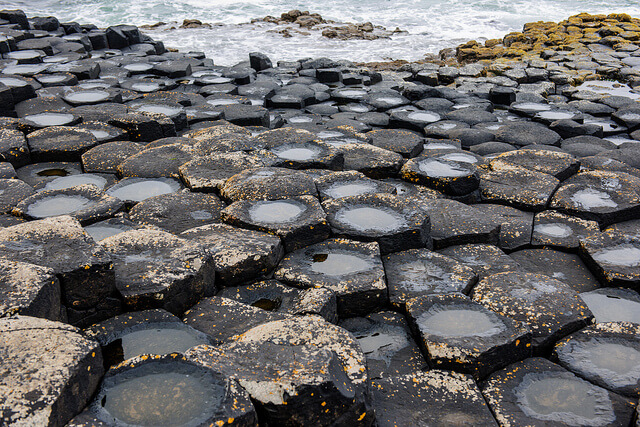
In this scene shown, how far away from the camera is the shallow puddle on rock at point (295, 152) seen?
4.02 meters

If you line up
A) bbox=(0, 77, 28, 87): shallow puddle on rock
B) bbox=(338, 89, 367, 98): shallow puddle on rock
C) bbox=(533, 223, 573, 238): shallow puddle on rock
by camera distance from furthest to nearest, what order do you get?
1. bbox=(338, 89, 367, 98): shallow puddle on rock
2. bbox=(0, 77, 28, 87): shallow puddle on rock
3. bbox=(533, 223, 573, 238): shallow puddle on rock

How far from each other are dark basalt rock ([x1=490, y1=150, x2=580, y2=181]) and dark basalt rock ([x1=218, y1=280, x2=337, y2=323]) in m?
2.42

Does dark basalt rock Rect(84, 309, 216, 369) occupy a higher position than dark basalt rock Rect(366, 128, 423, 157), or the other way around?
dark basalt rock Rect(366, 128, 423, 157)

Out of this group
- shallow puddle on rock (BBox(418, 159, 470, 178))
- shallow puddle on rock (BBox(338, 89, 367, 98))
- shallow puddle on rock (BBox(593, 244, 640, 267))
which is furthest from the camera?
shallow puddle on rock (BBox(338, 89, 367, 98))

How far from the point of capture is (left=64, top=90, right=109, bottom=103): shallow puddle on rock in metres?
5.59

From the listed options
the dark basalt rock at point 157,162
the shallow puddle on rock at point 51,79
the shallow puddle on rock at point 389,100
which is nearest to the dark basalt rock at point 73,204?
the dark basalt rock at point 157,162

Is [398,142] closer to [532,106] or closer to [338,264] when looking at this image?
[338,264]

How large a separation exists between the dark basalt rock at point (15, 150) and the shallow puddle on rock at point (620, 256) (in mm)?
4395

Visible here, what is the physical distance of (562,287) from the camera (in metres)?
2.61

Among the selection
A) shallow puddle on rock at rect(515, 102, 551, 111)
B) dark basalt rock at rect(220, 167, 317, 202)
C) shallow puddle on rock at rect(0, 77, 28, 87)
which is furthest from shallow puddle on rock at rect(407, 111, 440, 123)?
shallow puddle on rock at rect(0, 77, 28, 87)

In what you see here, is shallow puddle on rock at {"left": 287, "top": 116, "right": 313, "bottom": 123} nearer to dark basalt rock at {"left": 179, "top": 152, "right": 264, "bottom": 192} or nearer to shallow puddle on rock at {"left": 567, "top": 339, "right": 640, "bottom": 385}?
dark basalt rock at {"left": 179, "top": 152, "right": 264, "bottom": 192}

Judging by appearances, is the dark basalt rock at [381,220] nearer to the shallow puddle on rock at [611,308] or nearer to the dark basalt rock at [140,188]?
the shallow puddle on rock at [611,308]

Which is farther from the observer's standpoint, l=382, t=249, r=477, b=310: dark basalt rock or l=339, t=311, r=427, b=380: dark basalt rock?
l=382, t=249, r=477, b=310: dark basalt rock

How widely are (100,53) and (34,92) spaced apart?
4157 mm
